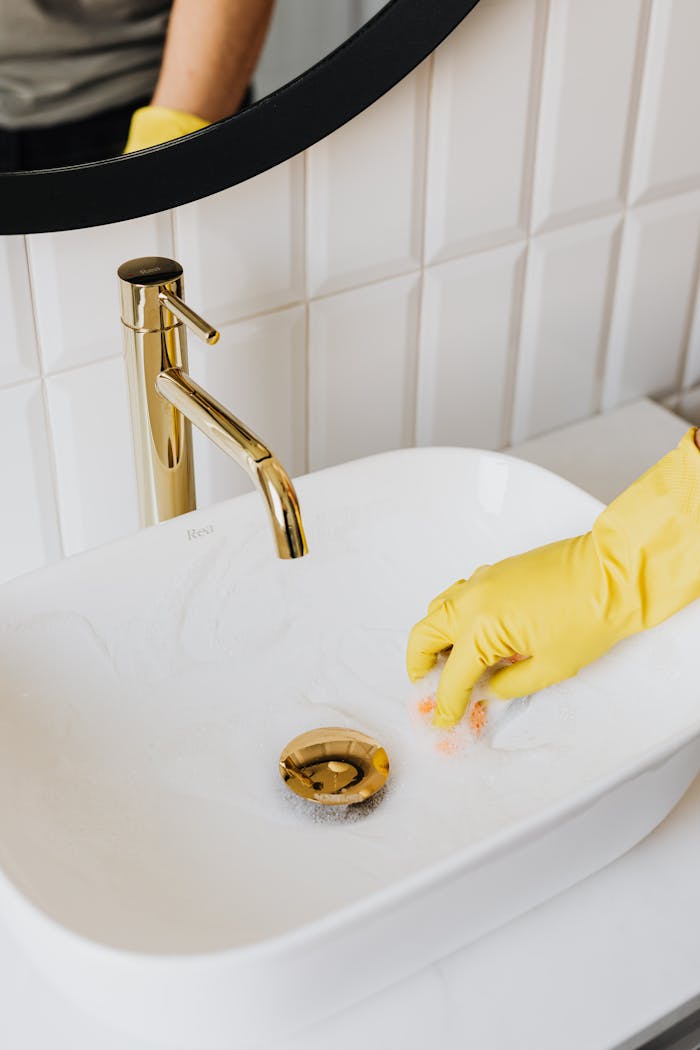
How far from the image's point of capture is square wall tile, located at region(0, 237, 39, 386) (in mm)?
801

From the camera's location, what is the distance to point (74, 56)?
2.44 feet

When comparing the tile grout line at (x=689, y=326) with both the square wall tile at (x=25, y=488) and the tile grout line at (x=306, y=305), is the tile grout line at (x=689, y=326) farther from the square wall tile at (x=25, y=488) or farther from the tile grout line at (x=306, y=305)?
the square wall tile at (x=25, y=488)

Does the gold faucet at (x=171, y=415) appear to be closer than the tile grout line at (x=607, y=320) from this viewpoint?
Yes

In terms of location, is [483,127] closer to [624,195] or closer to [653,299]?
[624,195]

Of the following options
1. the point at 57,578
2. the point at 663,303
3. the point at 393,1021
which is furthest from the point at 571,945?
the point at 663,303

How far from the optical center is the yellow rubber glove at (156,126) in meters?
0.79

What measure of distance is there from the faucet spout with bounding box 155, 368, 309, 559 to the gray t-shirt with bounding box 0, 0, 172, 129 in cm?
19

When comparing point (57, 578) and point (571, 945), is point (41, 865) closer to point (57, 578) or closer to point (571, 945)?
point (57, 578)

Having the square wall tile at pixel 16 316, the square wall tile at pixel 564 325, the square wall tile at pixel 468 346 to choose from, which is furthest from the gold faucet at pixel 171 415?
the square wall tile at pixel 564 325

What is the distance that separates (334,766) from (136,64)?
1.49 feet

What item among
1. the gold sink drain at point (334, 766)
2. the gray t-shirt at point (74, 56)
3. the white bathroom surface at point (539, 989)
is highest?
the gray t-shirt at point (74, 56)

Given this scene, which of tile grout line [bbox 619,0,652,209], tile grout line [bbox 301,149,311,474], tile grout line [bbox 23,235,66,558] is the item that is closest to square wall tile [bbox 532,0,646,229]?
tile grout line [bbox 619,0,652,209]

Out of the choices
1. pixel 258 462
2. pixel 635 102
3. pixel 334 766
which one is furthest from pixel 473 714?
pixel 635 102

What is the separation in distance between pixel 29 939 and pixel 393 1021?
200 millimetres
